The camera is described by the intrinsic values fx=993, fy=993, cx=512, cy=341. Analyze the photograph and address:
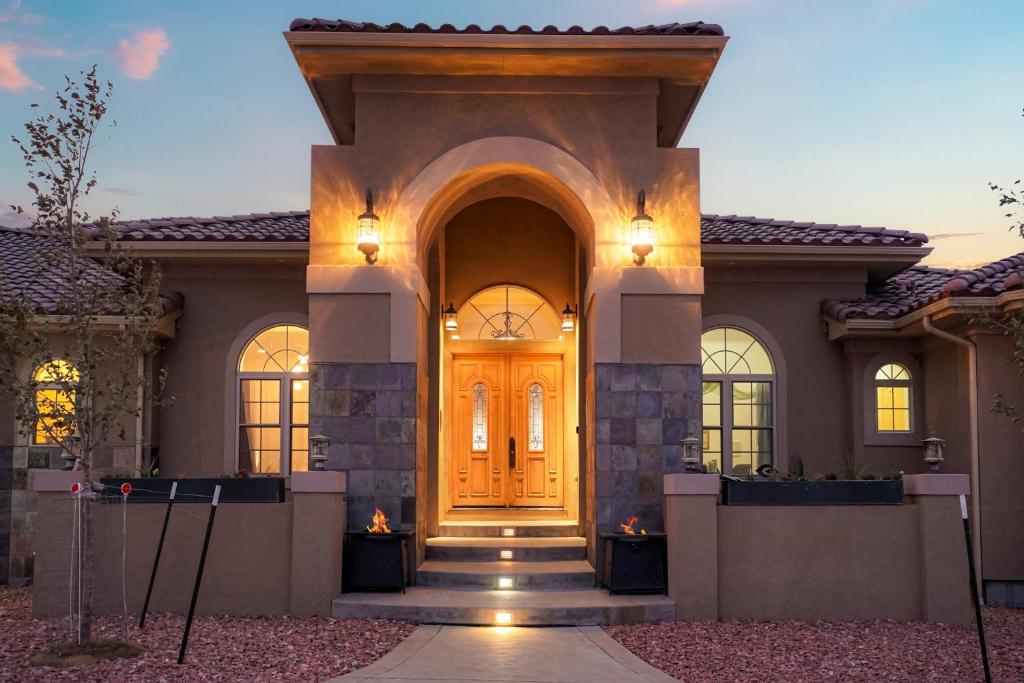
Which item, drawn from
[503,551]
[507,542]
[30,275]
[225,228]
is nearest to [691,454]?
[503,551]

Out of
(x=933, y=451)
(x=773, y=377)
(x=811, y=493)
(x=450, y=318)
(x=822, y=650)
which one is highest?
(x=450, y=318)

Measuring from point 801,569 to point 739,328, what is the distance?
470 centimetres

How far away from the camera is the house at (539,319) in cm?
1049

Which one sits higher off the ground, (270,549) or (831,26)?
(831,26)

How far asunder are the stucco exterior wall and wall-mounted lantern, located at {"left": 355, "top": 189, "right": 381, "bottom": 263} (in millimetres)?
3317

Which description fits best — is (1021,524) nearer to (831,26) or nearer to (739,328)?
(739,328)

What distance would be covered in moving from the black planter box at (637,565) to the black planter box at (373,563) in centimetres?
210

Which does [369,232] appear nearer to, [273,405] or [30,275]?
[273,405]

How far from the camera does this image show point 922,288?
1407 cm

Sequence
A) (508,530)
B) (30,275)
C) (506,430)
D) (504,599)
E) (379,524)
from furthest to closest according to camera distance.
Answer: (506,430) → (30,275) → (508,530) → (379,524) → (504,599)

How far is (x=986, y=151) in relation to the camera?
15.9m

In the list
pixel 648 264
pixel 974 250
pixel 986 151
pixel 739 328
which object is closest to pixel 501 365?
pixel 739 328

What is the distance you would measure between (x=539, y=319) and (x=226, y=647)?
7.57 metres

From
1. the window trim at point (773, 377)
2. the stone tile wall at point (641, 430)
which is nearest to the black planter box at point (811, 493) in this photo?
the stone tile wall at point (641, 430)
